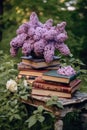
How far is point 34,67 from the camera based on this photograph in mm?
3340

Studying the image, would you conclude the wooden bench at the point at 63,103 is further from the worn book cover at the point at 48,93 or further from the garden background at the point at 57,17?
the garden background at the point at 57,17

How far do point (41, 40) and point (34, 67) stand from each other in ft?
0.74

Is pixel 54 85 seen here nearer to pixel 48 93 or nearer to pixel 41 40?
pixel 48 93

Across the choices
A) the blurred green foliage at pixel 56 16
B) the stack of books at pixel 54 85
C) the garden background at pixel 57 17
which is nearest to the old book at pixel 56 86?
the stack of books at pixel 54 85

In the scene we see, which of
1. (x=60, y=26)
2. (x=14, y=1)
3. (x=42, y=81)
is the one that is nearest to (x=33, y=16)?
(x=60, y=26)

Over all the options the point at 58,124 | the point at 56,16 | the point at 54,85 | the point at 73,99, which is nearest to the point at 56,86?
the point at 54,85

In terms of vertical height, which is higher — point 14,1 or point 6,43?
point 14,1

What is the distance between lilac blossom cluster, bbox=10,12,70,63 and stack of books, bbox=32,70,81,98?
7.5 inches

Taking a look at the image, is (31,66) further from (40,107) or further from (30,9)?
(30,9)

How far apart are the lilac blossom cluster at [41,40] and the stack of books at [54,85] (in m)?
0.19

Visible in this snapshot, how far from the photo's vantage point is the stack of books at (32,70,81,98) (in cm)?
309

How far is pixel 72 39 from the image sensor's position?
21.9 feet

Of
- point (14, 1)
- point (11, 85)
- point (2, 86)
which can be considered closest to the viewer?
point (11, 85)

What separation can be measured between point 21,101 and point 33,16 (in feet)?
2.31
